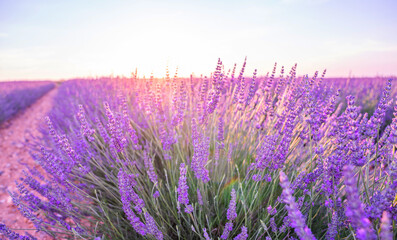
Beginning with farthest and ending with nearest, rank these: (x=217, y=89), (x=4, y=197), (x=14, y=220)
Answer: (x=4, y=197)
(x=14, y=220)
(x=217, y=89)

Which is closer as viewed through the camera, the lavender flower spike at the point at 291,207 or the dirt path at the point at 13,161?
the lavender flower spike at the point at 291,207

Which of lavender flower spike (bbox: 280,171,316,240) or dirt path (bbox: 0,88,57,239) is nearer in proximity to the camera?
lavender flower spike (bbox: 280,171,316,240)

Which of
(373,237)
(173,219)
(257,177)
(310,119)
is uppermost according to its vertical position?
(310,119)

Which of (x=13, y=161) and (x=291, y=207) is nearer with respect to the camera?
(x=291, y=207)

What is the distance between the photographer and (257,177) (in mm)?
1374

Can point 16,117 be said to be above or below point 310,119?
below

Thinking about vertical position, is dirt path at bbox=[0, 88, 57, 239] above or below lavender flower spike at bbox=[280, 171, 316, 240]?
below

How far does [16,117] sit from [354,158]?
1052cm

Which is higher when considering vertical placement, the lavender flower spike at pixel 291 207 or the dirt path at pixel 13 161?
the lavender flower spike at pixel 291 207

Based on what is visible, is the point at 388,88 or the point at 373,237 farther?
the point at 388,88

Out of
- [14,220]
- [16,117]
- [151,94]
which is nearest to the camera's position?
[151,94]

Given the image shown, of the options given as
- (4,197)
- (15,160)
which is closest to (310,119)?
(4,197)

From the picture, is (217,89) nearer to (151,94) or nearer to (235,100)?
(235,100)

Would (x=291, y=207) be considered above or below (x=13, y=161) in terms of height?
above
